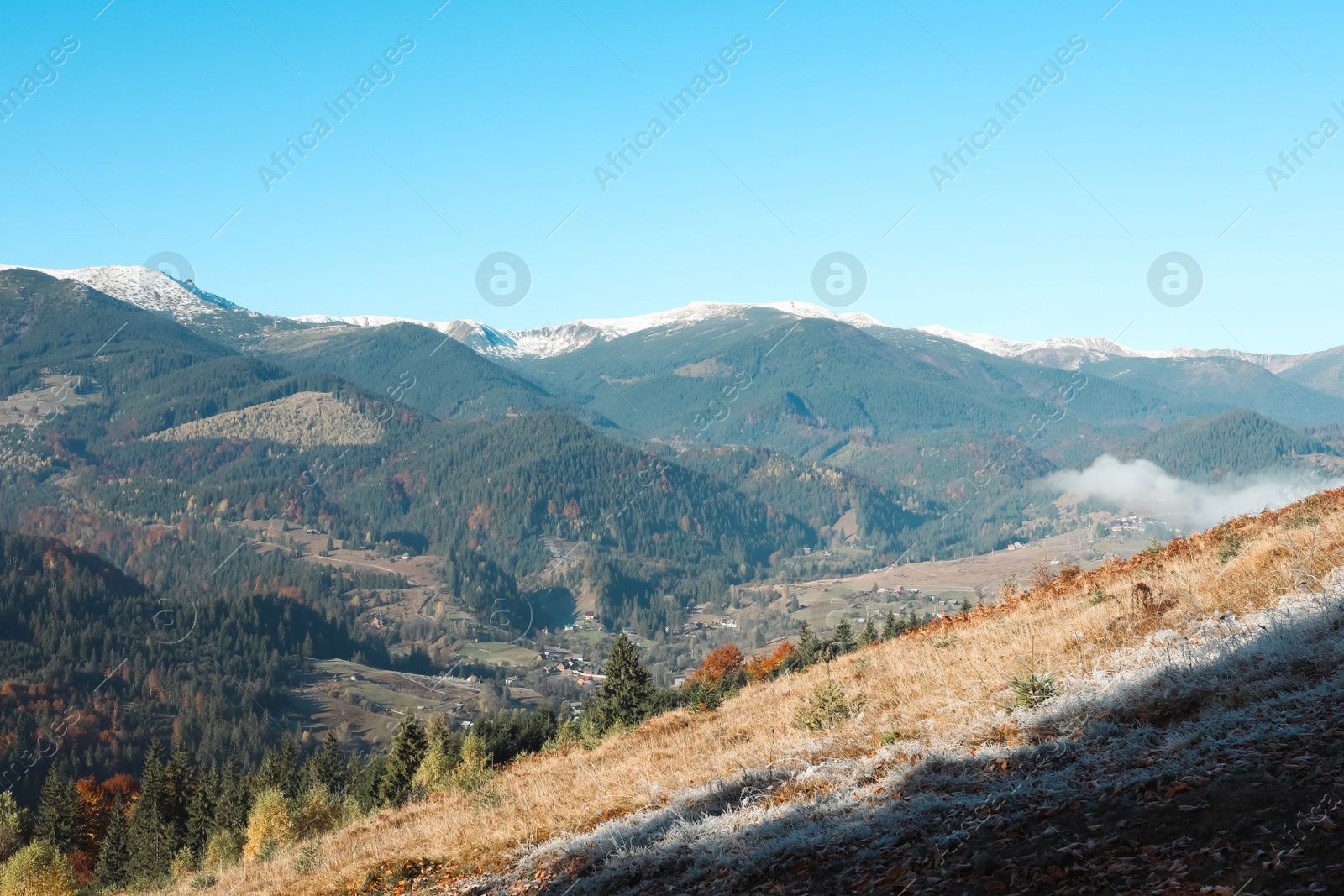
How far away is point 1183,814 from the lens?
26.0 feet

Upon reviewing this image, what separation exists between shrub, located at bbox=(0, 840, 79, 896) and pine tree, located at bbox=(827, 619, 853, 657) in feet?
181

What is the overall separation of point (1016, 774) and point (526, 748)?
62.9m

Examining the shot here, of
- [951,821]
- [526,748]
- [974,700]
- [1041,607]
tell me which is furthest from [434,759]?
[951,821]

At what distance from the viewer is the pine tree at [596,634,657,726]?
60.0 metres

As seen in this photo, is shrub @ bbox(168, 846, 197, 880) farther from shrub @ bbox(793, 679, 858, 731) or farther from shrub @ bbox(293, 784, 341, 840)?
shrub @ bbox(793, 679, 858, 731)

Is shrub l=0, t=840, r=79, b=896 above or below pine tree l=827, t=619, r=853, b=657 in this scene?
below

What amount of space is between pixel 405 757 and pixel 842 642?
3088 cm

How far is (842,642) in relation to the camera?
194ft

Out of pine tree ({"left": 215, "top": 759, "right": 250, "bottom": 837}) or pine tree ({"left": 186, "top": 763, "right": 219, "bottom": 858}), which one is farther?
pine tree ({"left": 186, "top": 763, "right": 219, "bottom": 858})

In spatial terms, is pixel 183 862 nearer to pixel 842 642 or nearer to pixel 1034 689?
pixel 842 642

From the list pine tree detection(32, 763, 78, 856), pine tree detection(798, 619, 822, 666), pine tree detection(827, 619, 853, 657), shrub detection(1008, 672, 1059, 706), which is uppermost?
shrub detection(1008, 672, 1059, 706)

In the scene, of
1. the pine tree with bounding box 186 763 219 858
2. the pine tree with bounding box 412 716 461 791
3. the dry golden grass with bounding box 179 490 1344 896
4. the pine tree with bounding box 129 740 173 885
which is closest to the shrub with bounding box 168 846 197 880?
the pine tree with bounding box 129 740 173 885

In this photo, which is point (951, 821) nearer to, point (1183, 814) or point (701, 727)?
point (1183, 814)

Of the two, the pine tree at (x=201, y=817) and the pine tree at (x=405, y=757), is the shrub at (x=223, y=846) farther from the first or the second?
the pine tree at (x=201, y=817)
